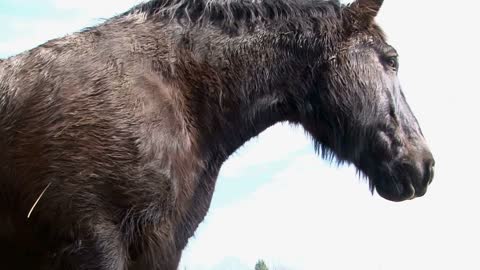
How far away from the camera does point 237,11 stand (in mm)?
5504

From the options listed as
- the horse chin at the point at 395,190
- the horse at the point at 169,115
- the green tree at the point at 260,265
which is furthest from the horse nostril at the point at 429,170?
the green tree at the point at 260,265

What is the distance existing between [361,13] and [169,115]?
6.77 feet

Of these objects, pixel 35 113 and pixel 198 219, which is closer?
pixel 35 113

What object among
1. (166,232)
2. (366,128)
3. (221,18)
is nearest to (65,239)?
(166,232)

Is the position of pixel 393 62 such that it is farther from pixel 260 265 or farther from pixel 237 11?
pixel 260 265

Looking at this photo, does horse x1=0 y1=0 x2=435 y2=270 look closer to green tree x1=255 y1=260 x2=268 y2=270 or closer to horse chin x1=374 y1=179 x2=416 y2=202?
horse chin x1=374 y1=179 x2=416 y2=202

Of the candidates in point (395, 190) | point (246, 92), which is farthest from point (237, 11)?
point (395, 190)

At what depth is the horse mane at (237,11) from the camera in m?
5.34

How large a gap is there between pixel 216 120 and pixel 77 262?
1.48 m

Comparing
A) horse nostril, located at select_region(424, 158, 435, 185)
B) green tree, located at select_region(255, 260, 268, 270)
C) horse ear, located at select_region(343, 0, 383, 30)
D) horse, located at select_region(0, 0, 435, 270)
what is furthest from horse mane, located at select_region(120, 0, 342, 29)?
green tree, located at select_region(255, 260, 268, 270)

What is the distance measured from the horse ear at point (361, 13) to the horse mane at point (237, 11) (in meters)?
0.14

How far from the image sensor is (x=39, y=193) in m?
4.50

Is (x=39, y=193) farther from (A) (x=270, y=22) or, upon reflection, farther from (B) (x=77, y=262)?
(A) (x=270, y=22)

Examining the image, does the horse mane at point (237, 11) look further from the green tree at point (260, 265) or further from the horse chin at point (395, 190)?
the green tree at point (260, 265)
